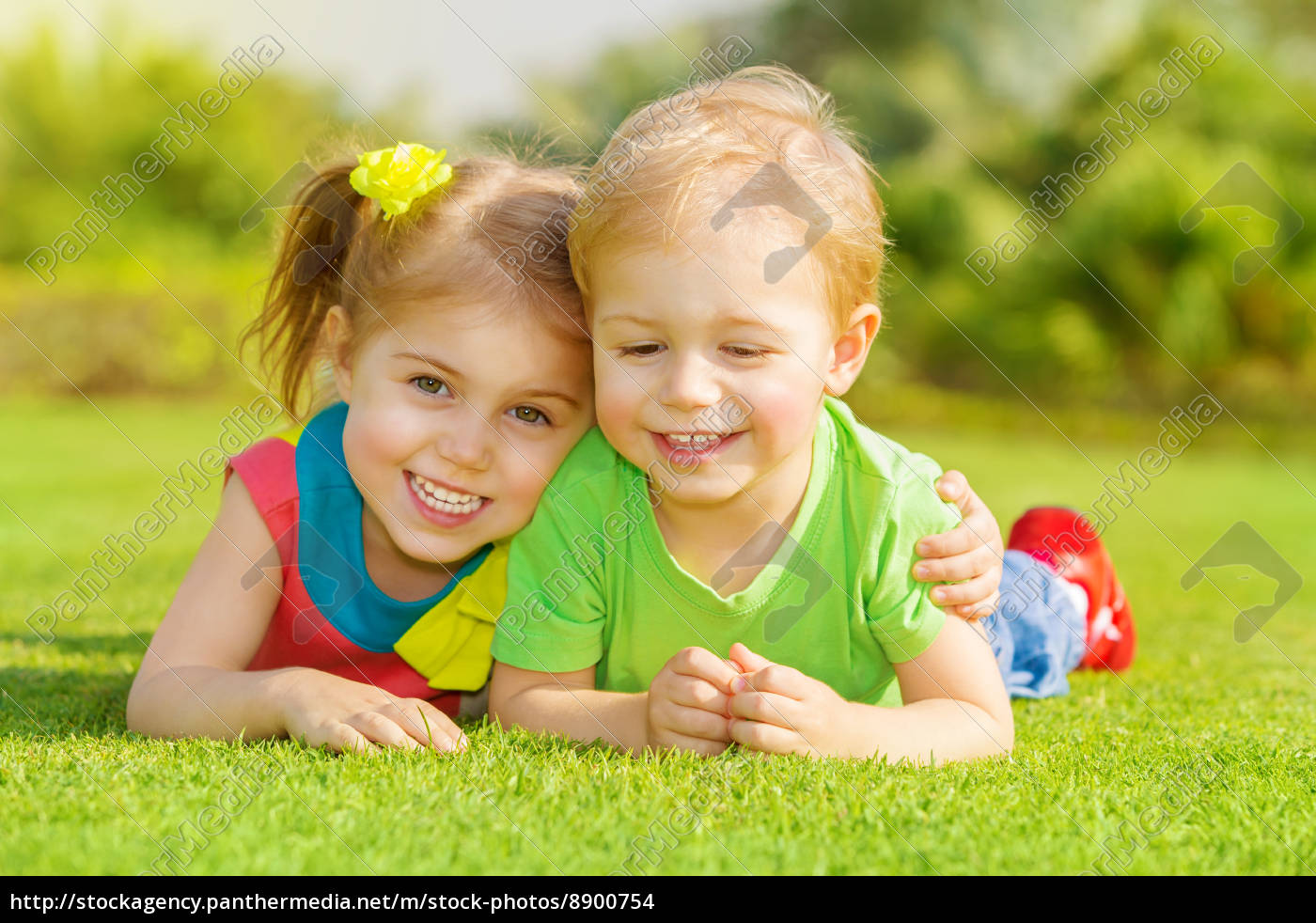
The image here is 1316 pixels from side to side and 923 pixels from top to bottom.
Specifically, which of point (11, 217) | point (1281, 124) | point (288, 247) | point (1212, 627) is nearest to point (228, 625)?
point (288, 247)

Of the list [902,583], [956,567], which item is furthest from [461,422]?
[956,567]

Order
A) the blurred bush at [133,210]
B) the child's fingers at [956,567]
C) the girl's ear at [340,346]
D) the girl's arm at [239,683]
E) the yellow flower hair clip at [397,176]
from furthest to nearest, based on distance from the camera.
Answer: the blurred bush at [133,210], the girl's ear at [340,346], the yellow flower hair clip at [397,176], the child's fingers at [956,567], the girl's arm at [239,683]

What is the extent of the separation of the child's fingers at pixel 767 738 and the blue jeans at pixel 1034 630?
4.35 ft

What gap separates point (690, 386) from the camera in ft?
8.17

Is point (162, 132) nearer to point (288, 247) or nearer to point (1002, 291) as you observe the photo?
point (1002, 291)

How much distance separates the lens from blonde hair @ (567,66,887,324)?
2.57 metres

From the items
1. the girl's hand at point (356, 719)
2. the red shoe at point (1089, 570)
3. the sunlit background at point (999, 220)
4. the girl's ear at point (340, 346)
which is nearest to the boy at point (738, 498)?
the girl's hand at point (356, 719)

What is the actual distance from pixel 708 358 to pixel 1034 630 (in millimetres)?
1867

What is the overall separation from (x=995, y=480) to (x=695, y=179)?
9451mm

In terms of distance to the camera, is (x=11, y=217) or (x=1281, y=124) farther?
(x=11, y=217)

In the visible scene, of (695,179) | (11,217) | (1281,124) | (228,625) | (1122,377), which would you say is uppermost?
(1281,124)

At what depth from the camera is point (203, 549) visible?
2979mm

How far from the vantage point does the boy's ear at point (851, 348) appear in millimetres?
2789

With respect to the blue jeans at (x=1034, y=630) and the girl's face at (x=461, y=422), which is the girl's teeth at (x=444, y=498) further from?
the blue jeans at (x=1034, y=630)
